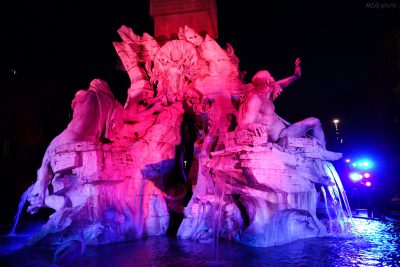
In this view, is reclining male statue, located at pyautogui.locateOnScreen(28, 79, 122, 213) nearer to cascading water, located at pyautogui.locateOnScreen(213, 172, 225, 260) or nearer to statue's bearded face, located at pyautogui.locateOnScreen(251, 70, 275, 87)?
cascading water, located at pyautogui.locateOnScreen(213, 172, 225, 260)

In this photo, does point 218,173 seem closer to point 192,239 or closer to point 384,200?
point 192,239

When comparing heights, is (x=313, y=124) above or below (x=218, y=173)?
above

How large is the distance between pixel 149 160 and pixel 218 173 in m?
1.58

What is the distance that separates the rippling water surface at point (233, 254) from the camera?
4383 millimetres

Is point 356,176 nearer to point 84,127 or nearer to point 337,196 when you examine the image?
point 337,196

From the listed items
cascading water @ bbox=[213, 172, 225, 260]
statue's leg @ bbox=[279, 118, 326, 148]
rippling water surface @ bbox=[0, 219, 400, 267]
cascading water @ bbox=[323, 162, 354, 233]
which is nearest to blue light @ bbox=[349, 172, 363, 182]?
cascading water @ bbox=[323, 162, 354, 233]

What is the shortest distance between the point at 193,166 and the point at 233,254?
3.07 m

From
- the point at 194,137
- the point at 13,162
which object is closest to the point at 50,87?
the point at 13,162

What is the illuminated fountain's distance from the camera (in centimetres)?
565

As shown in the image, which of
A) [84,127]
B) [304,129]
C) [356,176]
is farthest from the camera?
[356,176]

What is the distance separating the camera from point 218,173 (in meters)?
6.04

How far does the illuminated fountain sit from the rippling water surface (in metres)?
0.35

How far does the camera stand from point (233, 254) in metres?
4.91

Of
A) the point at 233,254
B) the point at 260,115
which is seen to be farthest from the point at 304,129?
the point at 233,254
